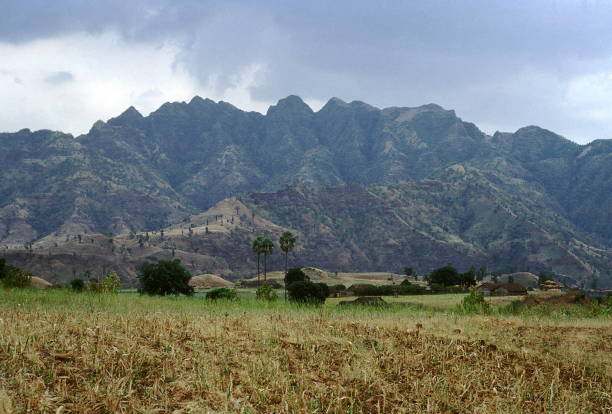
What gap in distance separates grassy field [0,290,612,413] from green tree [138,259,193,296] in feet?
206

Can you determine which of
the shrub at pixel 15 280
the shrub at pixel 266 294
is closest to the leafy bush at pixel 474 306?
the shrub at pixel 266 294

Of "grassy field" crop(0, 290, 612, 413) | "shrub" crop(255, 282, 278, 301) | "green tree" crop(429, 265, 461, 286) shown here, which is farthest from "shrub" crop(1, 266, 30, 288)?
"green tree" crop(429, 265, 461, 286)

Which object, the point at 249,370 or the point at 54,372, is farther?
the point at 249,370

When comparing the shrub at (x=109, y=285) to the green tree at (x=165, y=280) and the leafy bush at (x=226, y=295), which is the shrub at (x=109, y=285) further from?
the green tree at (x=165, y=280)

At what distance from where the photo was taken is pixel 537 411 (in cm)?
1048

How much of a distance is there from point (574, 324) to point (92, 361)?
17998mm

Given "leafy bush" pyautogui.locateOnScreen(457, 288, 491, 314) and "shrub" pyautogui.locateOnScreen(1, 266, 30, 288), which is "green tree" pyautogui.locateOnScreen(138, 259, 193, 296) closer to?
"shrub" pyautogui.locateOnScreen(1, 266, 30, 288)

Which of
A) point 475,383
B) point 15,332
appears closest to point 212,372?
point 15,332

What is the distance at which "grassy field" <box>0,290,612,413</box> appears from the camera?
9.42 m

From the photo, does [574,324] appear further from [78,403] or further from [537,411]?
[78,403]

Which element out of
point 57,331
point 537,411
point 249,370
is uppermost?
point 57,331

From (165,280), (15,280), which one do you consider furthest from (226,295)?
(165,280)

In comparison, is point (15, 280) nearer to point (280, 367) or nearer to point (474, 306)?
point (280, 367)

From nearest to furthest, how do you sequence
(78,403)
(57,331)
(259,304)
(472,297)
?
(78,403)
(57,331)
(259,304)
(472,297)
